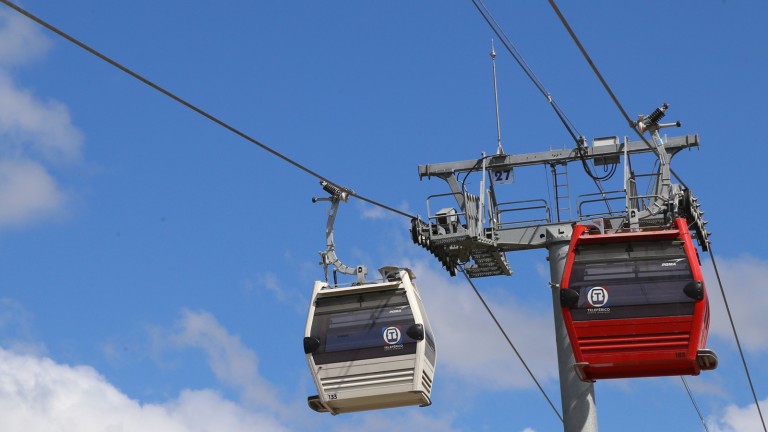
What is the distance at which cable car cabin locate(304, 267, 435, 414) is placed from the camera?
76.1 feet

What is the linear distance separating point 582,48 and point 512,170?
9.66 metres

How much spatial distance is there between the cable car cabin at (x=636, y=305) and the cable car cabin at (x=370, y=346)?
232 cm

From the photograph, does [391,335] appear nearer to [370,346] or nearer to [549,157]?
[370,346]

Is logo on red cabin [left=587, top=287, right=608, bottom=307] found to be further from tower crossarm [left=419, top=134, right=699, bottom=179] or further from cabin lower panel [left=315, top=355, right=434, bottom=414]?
tower crossarm [left=419, top=134, right=699, bottom=179]

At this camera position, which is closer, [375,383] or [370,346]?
[375,383]

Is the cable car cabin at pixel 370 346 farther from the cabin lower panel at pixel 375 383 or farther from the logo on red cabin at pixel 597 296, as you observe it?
the logo on red cabin at pixel 597 296

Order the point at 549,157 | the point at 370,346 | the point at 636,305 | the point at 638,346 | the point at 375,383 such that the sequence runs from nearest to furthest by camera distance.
Result: 1. the point at 638,346
2. the point at 636,305
3. the point at 375,383
4. the point at 370,346
5. the point at 549,157

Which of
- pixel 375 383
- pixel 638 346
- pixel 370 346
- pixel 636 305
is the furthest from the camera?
pixel 370 346

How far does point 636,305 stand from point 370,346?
12.9ft

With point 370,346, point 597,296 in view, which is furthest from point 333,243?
point 597,296

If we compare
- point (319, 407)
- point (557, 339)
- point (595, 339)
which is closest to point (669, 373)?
point (595, 339)

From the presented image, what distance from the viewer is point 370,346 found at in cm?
2342

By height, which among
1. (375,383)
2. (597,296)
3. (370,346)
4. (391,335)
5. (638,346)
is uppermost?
(597,296)

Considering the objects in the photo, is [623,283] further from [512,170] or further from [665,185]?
[512,170]
